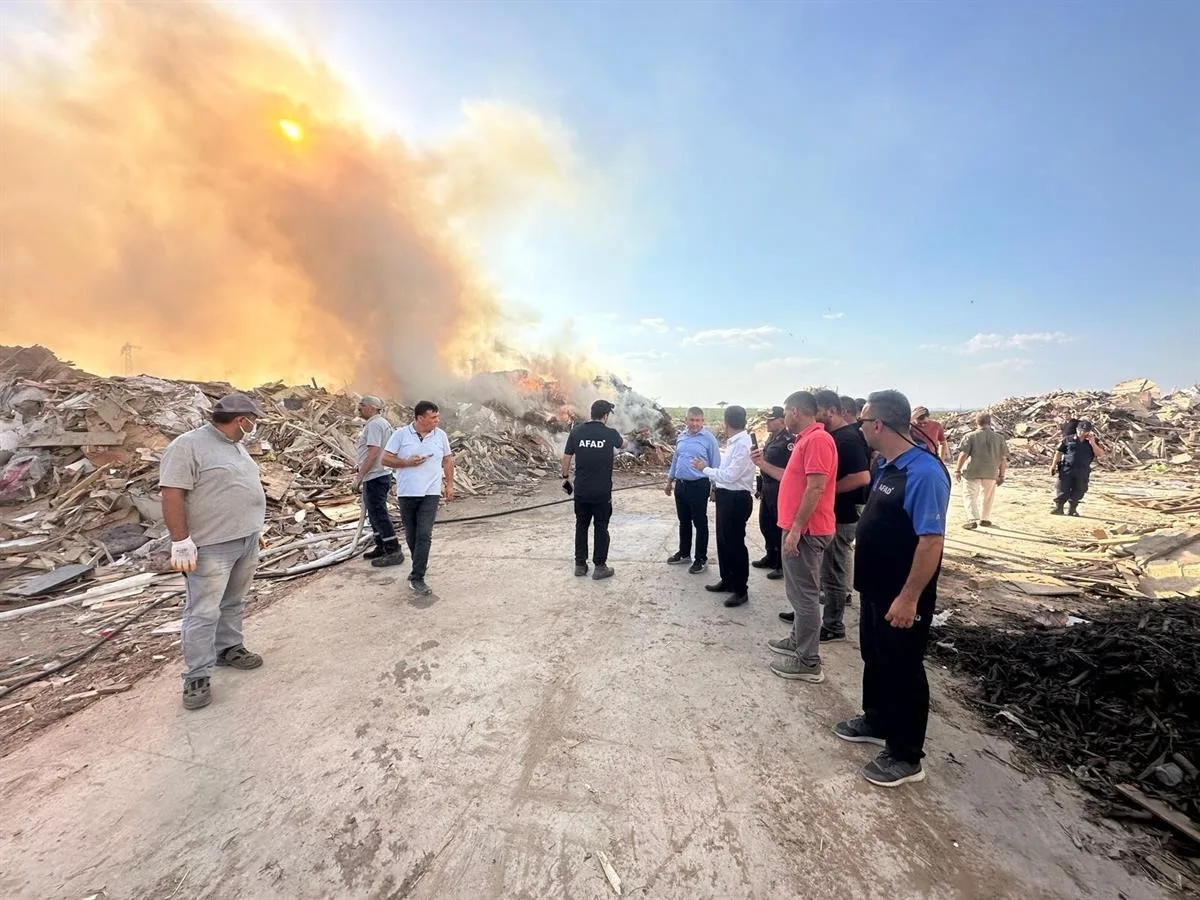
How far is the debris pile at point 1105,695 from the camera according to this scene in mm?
2502

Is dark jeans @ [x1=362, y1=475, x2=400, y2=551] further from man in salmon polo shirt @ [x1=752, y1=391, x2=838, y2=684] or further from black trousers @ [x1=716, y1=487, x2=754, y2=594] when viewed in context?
man in salmon polo shirt @ [x1=752, y1=391, x2=838, y2=684]

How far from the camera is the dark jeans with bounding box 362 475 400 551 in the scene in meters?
5.79

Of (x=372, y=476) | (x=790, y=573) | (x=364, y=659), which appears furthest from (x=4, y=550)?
(x=790, y=573)

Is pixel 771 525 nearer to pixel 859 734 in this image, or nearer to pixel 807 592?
pixel 807 592

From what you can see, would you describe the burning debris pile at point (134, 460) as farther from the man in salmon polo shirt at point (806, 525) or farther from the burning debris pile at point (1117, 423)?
the burning debris pile at point (1117, 423)

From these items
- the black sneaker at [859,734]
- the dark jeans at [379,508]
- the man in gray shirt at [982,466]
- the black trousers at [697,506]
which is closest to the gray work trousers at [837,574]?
the black sneaker at [859,734]

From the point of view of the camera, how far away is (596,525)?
5488 millimetres

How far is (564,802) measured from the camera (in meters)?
2.37

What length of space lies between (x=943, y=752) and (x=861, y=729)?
0.46m

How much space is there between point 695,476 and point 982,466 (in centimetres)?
597

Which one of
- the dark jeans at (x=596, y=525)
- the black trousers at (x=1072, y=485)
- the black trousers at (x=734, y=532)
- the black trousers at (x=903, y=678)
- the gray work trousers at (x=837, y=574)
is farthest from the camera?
the black trousers at (x=1072, y=485)

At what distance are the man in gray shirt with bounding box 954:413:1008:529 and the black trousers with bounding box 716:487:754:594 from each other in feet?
18.0

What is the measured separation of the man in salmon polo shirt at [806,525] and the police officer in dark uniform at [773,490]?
890 millimetres

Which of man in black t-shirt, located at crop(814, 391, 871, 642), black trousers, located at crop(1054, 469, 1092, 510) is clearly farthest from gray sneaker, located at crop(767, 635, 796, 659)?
black trousers, located at crop(1054, 469, 1092, 510)
